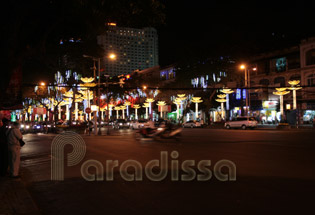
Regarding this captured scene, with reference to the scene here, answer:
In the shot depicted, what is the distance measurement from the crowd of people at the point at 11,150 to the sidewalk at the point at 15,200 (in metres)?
0.90

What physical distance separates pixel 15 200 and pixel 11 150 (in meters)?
3.08

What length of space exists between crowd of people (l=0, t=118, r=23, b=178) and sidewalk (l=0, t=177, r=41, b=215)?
90 centimetres

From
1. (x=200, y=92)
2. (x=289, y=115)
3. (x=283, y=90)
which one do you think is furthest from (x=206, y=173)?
(x=200, y=92)

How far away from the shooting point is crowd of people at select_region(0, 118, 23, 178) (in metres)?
9.73

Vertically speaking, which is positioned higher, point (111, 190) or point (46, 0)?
point (46, 0)

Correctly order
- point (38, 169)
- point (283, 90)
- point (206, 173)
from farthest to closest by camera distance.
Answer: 1. point (283, 90)
2. point (38, 169)
3. point (206, 173)

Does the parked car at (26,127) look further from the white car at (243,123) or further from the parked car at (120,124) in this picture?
the white car at (243,123)

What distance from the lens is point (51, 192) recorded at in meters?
8.20

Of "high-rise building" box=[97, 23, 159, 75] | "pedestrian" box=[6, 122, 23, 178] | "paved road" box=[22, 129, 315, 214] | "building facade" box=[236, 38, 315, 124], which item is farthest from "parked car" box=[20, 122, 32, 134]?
"high-rise building" box=[97, 23, 159, 75]

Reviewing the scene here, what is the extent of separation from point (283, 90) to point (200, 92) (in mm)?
21496

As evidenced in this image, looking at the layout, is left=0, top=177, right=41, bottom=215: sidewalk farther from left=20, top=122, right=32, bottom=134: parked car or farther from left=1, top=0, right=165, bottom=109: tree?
left=20, top=122, right=32, bottom=134: parked car

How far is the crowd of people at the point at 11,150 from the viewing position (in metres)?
9.73

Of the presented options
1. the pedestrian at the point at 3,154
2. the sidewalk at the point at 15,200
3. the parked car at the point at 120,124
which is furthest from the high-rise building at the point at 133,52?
the sidewalk at the point at 15,200

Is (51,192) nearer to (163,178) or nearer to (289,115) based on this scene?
(163,178)
